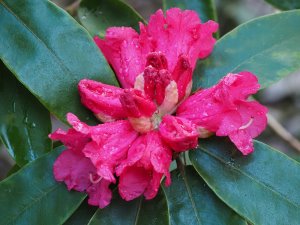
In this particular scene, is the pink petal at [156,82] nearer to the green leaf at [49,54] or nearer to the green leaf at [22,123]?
the green leaf at [49,54]

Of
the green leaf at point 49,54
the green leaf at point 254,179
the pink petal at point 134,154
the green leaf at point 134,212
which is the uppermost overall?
the green leaf at point 49,54

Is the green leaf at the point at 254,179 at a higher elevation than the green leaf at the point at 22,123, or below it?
below

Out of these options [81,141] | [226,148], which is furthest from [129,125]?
[226,148]

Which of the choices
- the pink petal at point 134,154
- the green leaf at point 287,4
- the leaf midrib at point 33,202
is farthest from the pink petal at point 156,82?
the green leaf at point 287,4

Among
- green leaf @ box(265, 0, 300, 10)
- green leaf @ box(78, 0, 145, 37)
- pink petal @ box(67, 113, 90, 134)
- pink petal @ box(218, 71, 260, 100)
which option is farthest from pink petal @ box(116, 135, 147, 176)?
green leaf @ box(265, 0, 300, 10)

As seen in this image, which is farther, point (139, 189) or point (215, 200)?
point (215, 200)

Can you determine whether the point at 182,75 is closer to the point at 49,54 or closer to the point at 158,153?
the point at 158,153

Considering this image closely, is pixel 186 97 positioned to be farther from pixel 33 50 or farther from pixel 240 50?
pixel 33 50
